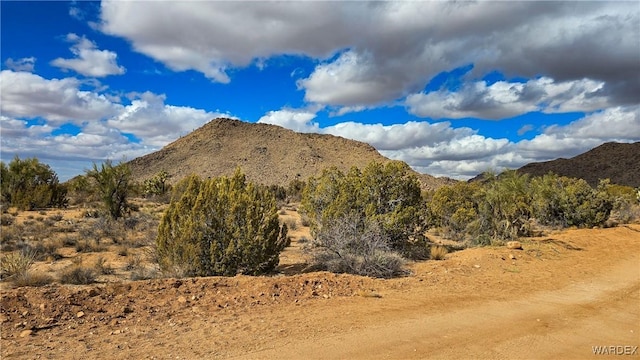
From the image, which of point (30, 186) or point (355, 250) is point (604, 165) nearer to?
point (355, 250)

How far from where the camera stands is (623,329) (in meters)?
7.52

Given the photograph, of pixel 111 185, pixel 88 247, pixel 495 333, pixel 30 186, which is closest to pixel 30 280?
pixel 88 247

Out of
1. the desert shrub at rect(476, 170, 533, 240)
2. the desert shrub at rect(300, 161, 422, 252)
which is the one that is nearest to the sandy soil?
the desert shrub at rect(300, 161, 422, 252)

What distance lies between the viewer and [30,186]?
109 ft

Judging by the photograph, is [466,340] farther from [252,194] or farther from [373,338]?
[252,194]

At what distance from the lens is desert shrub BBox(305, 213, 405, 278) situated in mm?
11484

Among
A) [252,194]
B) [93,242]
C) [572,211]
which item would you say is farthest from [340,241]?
[572,211]

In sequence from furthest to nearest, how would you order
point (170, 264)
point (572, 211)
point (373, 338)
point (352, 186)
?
1. point (572, 211)
2. point (352, 186)
3. point (170, 264)
4. point (373, 338)

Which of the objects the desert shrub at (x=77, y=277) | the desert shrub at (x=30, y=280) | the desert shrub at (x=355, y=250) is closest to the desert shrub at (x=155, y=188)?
the desert shrub at (x=77, y=277)

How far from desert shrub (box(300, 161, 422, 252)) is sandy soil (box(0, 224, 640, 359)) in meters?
2.87

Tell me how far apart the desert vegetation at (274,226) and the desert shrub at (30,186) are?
5472 mm

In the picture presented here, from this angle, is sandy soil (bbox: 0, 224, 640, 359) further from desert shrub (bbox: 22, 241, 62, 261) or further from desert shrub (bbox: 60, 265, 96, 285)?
desert shrub (bbox: 22, 241, 62, 261)

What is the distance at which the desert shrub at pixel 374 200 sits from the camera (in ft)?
47.0

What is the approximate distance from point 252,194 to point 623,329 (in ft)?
28.2
